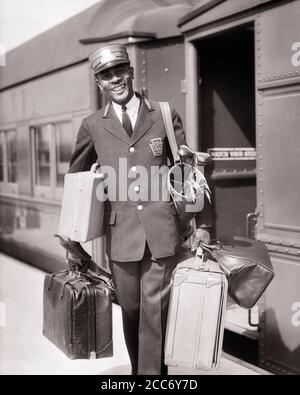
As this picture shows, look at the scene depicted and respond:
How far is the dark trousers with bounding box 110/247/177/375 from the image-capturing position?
2682 millimetres

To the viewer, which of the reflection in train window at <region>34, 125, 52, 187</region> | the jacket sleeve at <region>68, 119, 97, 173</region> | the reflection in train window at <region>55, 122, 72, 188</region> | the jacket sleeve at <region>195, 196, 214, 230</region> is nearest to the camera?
the jacket sleeve at <region>195, 196, 214, 230</region>

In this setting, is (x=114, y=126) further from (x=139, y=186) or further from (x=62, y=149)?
(x=62, y=149)

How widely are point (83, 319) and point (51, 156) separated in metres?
3.84

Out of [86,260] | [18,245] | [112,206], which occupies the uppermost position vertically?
[112,206]

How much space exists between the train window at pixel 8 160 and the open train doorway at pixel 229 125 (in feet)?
12.7

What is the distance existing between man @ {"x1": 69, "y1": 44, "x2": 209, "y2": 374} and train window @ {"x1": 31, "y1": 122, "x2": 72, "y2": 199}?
10.1ft

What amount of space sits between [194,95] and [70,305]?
77.2 inches

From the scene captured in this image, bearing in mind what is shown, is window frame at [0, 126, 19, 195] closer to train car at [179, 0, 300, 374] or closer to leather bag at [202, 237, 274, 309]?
train car at [179, 0, 300, 374]

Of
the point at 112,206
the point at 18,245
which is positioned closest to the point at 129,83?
the point at 112,206

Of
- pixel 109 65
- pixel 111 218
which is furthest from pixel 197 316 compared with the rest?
pixel 109 65

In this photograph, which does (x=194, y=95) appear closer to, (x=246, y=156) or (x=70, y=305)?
(x=246, y=156)

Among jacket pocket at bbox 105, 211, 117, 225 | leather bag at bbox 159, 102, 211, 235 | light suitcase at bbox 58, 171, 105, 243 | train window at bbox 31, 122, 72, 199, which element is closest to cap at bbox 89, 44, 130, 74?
leather bag at bbox 159, 102, 211, 235

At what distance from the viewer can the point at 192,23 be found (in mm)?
3930

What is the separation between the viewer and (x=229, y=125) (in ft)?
14.5
